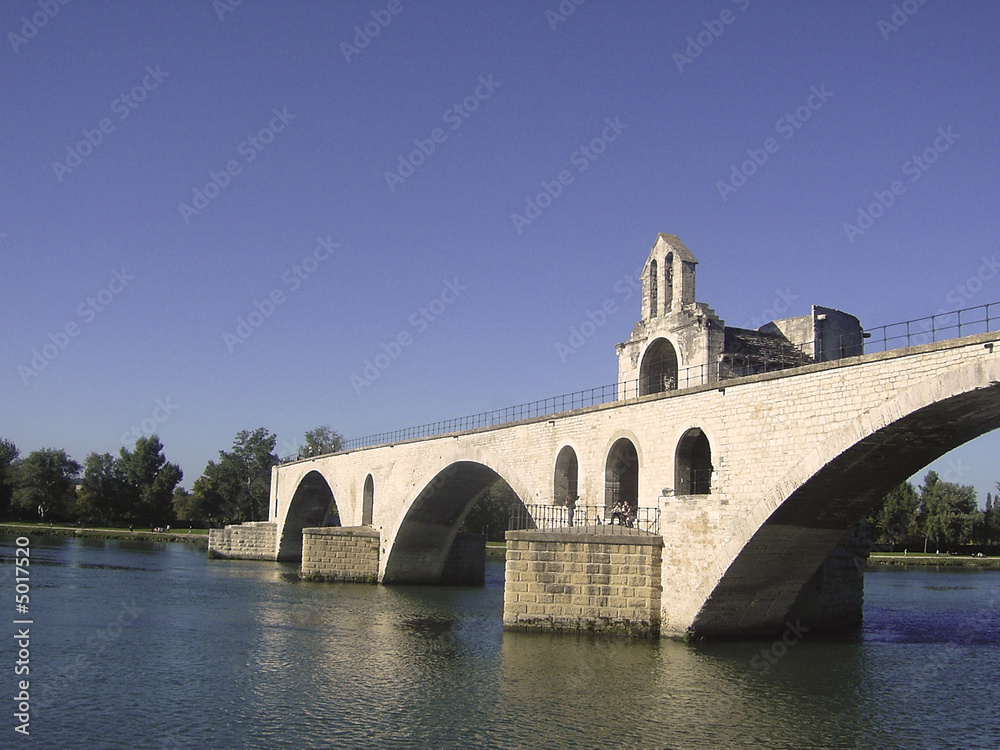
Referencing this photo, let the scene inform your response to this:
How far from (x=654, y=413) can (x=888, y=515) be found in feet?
155

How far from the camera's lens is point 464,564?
3962cm

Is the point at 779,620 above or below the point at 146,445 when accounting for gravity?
below

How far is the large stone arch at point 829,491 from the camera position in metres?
15.5

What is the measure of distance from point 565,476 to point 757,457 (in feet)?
30.2

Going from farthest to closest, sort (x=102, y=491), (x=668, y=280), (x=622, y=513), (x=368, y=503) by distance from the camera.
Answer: (x=102, y=491)
(x=368, y=503)
(x=668, y=280)
(x=622, y=513)

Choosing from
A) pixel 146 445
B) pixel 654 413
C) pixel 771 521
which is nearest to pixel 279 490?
pixel 146 445

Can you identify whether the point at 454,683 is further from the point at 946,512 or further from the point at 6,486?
the point at 6,486

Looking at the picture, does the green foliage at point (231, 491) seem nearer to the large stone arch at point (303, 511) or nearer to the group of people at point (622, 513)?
the large stone arch at point (303, 511)

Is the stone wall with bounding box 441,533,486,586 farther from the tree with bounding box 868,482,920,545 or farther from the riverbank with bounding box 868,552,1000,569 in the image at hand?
the tree with bounding box 868,482,920,545

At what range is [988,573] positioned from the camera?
54406 mm

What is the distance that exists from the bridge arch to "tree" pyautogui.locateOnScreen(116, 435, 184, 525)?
64.7 m

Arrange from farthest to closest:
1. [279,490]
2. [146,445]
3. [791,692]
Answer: [146,445], [279,490], [791,692]

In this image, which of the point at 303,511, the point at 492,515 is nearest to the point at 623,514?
the point at 303,511

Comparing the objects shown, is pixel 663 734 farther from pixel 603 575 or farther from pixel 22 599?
pixel 22 599
